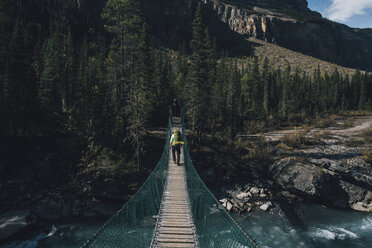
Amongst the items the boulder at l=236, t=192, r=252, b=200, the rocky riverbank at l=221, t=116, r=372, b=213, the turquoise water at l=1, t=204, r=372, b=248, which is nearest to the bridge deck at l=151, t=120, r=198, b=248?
the turquoise water at l=1, t=204, r=372, b=248

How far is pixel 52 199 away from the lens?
1471 cm

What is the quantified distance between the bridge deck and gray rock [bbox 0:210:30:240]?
31.7 ft

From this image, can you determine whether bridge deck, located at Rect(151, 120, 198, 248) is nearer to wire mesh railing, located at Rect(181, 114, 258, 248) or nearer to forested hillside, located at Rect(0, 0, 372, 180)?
wire mesh railing, located at Rect(181, 114, 258, 248)

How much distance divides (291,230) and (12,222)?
626 inches

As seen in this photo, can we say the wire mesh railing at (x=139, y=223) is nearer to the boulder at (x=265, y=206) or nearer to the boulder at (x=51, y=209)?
the boulder at (x=51, y=209)

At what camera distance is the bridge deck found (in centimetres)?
522

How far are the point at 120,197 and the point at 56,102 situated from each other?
40.1 feet

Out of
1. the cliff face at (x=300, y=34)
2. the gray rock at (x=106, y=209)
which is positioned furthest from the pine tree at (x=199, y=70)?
the cliff face at (x=300, y=34)

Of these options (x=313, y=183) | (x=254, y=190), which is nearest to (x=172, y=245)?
(x=254, y=190)

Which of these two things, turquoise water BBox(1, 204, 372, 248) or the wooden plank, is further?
turquoise water BBox(1, 204, 372, 248)

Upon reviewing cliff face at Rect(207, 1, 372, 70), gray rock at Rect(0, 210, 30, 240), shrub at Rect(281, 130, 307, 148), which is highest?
cliff face at Rect(207, 1, 372, 70)

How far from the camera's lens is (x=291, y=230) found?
13273mm

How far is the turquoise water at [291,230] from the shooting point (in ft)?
39.2

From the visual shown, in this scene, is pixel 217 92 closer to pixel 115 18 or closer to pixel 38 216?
pixel 115 18
